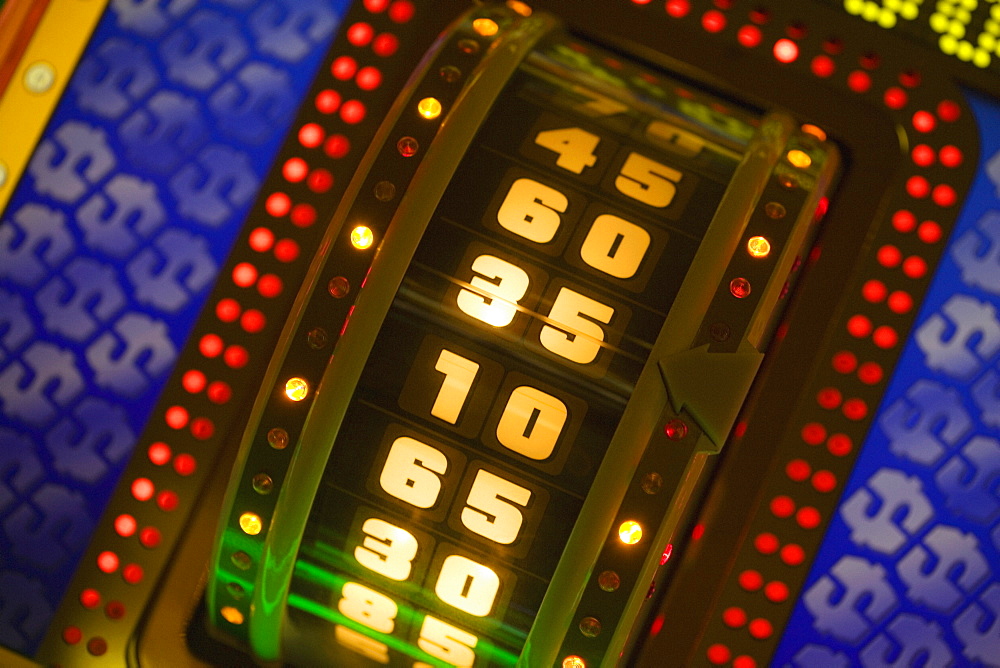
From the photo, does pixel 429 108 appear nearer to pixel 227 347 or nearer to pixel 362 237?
pixel 362 237

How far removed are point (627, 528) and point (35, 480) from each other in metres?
1.22

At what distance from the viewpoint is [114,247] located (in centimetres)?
155

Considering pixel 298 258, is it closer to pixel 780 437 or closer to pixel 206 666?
pixel 206 666

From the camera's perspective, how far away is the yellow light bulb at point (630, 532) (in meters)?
1.23

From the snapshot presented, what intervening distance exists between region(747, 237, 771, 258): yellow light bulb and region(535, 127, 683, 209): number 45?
6.0 inches

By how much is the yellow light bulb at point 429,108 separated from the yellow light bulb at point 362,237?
229 millimetres

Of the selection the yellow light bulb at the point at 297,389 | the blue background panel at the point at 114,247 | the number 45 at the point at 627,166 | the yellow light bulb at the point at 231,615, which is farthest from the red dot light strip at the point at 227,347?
the number 45 at the point at 627,166

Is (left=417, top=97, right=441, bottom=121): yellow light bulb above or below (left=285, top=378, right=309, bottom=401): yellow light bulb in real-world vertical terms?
above

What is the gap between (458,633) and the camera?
131 centimetres

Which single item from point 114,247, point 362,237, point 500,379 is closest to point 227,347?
→ point 114,247

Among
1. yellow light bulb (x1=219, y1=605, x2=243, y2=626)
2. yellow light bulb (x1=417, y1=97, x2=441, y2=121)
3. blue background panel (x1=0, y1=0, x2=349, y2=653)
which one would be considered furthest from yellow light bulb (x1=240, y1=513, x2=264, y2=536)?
yellow light bulb (x1=417, y1=97, x2=441, y2=121)

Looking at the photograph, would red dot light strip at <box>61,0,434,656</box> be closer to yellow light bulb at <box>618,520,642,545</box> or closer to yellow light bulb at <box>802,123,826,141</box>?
yellow light bulb at <box>618,520,642,545</box>

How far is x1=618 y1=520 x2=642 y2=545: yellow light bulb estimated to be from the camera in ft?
4.05

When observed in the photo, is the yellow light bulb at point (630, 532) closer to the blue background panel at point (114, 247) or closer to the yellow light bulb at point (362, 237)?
the yellow light bulb at point (362, 237)
